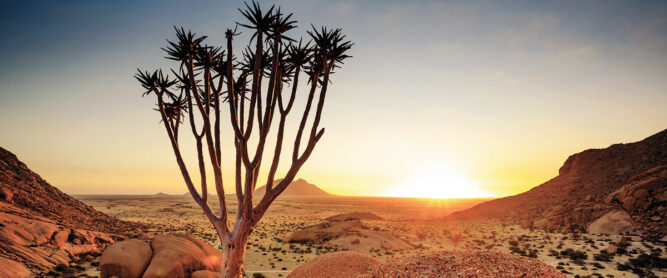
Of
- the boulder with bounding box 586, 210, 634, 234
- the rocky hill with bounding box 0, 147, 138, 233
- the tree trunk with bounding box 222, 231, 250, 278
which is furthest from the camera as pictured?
the boulder with bounding box 586, 210, 634, 234

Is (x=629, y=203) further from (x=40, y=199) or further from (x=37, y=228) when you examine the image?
(x=40, y=199)

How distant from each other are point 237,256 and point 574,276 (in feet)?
53.1

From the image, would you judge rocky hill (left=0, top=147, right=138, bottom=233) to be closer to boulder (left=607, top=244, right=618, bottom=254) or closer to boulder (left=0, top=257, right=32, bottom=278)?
boulder (left=0, top=257, right=32, bottom=278)

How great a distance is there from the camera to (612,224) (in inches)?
1083

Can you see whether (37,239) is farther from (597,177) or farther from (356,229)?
(597,177)

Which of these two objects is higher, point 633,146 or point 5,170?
point 633,146

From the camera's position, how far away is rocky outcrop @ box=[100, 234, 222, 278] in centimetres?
1276

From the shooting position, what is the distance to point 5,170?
25438 mm

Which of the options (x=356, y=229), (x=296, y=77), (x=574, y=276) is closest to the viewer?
(x=296, y=77)

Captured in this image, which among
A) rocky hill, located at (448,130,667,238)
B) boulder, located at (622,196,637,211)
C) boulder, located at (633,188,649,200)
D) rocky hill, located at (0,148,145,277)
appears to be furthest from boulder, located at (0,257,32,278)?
boulder, located at (633,188,649,200)

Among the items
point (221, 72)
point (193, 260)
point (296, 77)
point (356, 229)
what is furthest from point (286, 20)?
point (356, 229)

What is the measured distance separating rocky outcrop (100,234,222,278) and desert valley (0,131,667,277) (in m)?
0.23

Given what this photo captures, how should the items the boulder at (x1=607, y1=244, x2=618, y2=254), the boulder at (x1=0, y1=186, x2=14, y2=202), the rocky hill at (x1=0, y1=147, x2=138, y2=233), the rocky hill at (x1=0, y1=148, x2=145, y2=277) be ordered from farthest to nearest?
the rocky hill at (x1=0, y1=147, x2=138, y2=233) → the boulder at (x1=0, y1=186, x2=14, y2=202) → the boulder at (x1=607, y1=244, x2=618, y2=254) → the rocky hill at (x1=0, y1=148, x2=145, y2=277)

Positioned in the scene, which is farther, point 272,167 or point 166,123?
point 166,123
